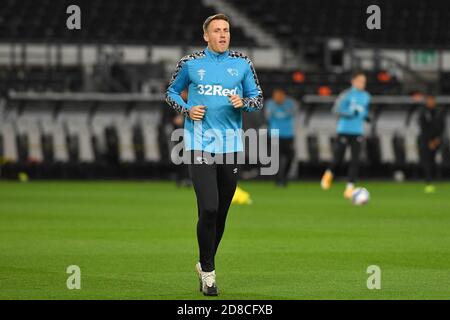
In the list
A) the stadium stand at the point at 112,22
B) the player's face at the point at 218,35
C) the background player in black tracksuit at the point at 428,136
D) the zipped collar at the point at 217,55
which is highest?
the player's face at the point at 218,35

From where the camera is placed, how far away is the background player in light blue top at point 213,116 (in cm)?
1060

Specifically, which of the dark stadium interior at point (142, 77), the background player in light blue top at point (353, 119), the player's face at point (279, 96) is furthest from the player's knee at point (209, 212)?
the dark stadium interior at point (142, 77)

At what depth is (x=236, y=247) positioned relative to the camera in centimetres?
1487

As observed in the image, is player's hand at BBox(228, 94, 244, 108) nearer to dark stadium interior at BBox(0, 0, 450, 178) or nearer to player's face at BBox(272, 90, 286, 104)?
player's face at BBox(272, 90, 286, 104)

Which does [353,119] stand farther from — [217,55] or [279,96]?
[217,55]

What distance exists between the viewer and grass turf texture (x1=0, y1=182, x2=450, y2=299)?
35.9 ft

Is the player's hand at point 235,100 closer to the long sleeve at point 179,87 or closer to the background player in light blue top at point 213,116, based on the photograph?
the background player in light blue top at point 213,116

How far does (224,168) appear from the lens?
10758 mm

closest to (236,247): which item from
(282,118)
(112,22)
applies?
(282,118)

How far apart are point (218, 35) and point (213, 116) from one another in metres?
0.71

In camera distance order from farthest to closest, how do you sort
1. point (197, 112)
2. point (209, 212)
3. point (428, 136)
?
point (428, 136), point (197, 112), point (209, 212)

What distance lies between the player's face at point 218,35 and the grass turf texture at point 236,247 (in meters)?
A: 2.14

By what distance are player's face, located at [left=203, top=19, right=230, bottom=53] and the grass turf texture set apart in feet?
7.02

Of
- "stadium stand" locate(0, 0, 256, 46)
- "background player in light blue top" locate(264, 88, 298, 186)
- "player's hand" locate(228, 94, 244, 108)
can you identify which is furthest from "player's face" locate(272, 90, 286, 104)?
"player's hand" locate(228, 94, 244, 108)
